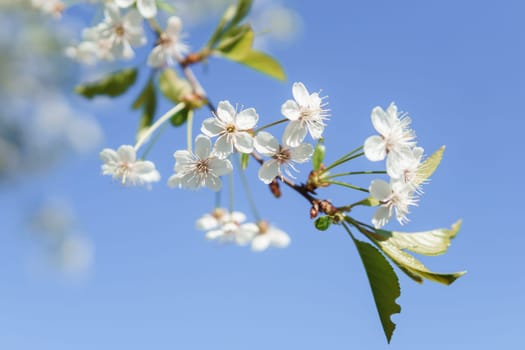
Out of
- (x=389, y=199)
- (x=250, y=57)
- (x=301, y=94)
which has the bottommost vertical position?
(x=389, y=199)

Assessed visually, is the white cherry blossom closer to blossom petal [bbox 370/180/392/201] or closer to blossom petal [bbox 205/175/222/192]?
blossom petal [bbox 205/175/222/192]

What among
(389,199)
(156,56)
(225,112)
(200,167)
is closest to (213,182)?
(200,167)

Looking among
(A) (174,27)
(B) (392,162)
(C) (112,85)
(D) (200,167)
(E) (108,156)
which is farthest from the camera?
(C) (112,85)

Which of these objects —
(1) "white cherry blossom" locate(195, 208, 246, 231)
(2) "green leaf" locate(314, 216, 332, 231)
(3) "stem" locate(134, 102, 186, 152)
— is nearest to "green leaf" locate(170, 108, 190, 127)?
(3) "stem" locate(134, 102, 186, 152)

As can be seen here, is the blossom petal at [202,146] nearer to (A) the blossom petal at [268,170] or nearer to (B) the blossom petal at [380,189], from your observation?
(A) the blossom petal at [268,170]

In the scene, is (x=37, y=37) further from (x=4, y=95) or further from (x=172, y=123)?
(x=172, y=123)

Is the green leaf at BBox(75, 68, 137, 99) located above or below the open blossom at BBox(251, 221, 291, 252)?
above

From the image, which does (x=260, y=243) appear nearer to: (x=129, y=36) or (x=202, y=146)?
(x=202, y=146)
